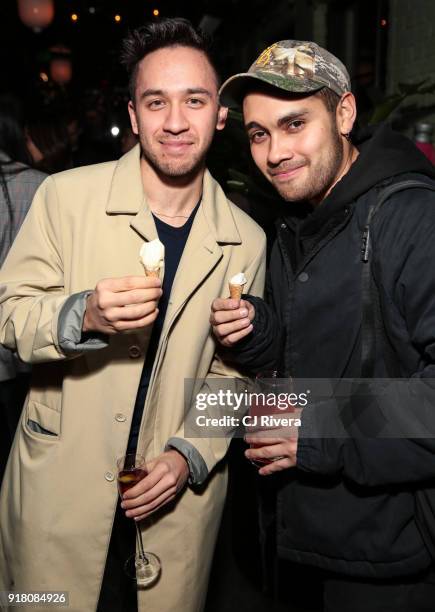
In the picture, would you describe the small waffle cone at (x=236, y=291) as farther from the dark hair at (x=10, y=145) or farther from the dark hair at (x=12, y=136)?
the dark hair at (x=12, y=136)

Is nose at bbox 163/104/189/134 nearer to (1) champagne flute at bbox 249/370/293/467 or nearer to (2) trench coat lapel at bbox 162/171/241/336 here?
(2) trench coat lapel at bbox 162/171/241/336

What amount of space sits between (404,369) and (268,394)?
51 centimetres

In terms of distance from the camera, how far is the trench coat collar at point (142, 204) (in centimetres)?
217

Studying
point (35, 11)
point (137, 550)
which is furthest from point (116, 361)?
point (35, 11)

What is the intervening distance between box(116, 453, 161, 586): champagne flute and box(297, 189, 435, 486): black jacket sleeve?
2.13 ft

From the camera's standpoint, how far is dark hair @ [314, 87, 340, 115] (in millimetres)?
2125

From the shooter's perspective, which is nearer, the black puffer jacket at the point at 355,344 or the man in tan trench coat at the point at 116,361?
the black puffer jacket at the point at 355,344

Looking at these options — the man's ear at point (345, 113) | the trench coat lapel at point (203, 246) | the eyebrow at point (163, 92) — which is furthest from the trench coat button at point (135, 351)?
the man's ear at point (345, 113)

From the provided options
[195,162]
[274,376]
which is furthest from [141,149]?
[274,376]

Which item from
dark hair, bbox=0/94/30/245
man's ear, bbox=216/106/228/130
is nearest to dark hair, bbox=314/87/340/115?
man's ear, bbox=216/106/228/130

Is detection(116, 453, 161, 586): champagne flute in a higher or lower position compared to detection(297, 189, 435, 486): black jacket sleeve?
lower

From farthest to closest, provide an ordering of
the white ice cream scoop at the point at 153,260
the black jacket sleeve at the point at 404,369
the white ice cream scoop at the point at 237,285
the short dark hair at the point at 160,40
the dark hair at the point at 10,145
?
the dark hair at the point at 10,145
the short dark hair at the point at 160,40
the white ice cream scoop at the point at 237,285
the white ice cream scoop at the point at 153,260
the black jacket sleeve at the point at 404,369

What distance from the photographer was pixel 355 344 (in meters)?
1.94

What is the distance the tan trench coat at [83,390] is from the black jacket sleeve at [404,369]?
0.70 meters
